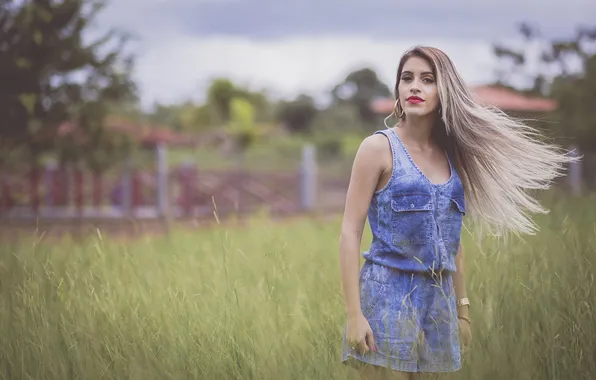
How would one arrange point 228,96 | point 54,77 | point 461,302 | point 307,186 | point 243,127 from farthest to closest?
1. point 228,96
2. point 243,127
3. point 307,186
4. point 54,77
5. point 461,302

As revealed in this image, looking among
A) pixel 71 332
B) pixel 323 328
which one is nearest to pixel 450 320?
pixel 323 328

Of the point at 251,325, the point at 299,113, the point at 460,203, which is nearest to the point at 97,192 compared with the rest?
the point at 251,325

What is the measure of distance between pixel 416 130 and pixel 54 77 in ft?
28.4

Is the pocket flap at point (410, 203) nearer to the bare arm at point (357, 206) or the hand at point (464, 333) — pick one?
the bare arm at point (357, 206)

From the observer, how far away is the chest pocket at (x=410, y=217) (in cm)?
236

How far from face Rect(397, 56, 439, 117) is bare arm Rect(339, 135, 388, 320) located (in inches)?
7.5

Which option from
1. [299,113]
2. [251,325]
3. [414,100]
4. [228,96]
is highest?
[228,96]

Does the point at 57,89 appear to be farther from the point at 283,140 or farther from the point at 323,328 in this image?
the point at 283,140

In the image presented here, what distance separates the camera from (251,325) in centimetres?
346

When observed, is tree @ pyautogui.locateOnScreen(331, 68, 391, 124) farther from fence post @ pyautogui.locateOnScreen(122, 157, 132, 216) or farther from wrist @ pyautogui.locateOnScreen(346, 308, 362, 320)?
wrist @ pyautogui.locateOnScreen(346, 308, 362, 320)

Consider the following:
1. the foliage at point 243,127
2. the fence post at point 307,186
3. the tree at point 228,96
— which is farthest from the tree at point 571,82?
the tree at point 228,96

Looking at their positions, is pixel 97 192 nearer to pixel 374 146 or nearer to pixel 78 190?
pixel 78 190

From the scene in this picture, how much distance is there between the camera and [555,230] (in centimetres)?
390

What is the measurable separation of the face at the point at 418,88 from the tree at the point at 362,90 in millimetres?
41943
